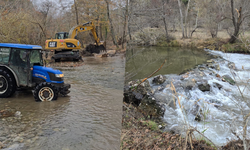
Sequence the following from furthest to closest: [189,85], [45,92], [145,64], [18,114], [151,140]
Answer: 1. [189,85]
2. [45,92]
3. [145,64]
4. [18,114]
5. [151,140]

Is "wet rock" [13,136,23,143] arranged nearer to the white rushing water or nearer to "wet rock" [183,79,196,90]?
the white rushing water

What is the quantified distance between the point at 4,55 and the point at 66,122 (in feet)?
11.1

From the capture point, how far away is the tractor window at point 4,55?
6.16 meters

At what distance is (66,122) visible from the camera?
4680mm

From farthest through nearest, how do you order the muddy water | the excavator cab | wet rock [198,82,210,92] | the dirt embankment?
1. the excavator cab
2. wet rock [198,82,210,92]
3. the muddy water
4. the dirt embankment

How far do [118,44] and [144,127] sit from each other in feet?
69.9

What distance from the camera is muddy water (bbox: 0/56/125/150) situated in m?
3.70

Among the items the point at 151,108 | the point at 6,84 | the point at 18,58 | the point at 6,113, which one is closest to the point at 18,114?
the point at 6,113

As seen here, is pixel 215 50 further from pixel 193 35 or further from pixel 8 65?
pixel 8 65

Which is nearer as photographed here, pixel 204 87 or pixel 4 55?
pixel 4 55

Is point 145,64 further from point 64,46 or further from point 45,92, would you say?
point 64,46

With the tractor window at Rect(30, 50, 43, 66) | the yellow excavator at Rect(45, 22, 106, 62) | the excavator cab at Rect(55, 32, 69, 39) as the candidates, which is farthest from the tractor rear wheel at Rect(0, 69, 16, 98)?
the excavator cab at Rect(55, 32, 69, 39)

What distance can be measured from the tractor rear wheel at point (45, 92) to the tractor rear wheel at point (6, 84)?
0.87m

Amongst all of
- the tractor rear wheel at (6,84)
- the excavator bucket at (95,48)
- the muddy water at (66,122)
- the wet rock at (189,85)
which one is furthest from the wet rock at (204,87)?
the excavator bucket at (95,48)
